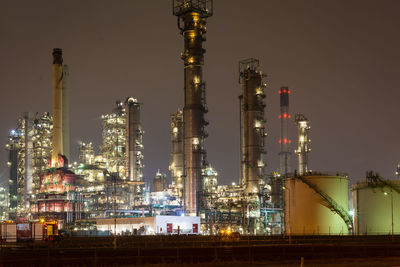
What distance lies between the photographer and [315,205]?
221 ft

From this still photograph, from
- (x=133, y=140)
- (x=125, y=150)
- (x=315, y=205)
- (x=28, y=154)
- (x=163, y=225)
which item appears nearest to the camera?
(x=315, y=205)

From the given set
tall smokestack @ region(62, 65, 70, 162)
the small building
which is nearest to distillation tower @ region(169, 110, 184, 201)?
the small building

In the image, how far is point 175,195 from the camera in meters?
103

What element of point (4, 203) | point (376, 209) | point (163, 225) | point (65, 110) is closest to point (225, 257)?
point (376, 209)

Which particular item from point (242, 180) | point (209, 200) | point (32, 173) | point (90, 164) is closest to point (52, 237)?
point (209, 200)

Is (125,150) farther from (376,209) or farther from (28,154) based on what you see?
(376,209)

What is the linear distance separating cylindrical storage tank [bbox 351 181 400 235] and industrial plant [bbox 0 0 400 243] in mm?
119

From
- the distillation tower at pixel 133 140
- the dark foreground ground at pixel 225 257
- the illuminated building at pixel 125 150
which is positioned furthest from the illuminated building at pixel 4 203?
the dark foreground ground at pixel 225 257

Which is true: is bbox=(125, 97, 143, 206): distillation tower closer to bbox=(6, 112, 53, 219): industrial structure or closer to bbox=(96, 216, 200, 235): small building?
bbox=(6, 112, 53, 219): industrial structure

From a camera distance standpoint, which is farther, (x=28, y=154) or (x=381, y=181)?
(x=28, y=154)

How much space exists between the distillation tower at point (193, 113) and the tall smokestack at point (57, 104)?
30.2 m

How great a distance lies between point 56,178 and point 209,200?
108 ft

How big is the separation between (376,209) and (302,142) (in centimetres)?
4272

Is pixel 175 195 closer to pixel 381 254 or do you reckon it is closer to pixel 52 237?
pixel 52 237
